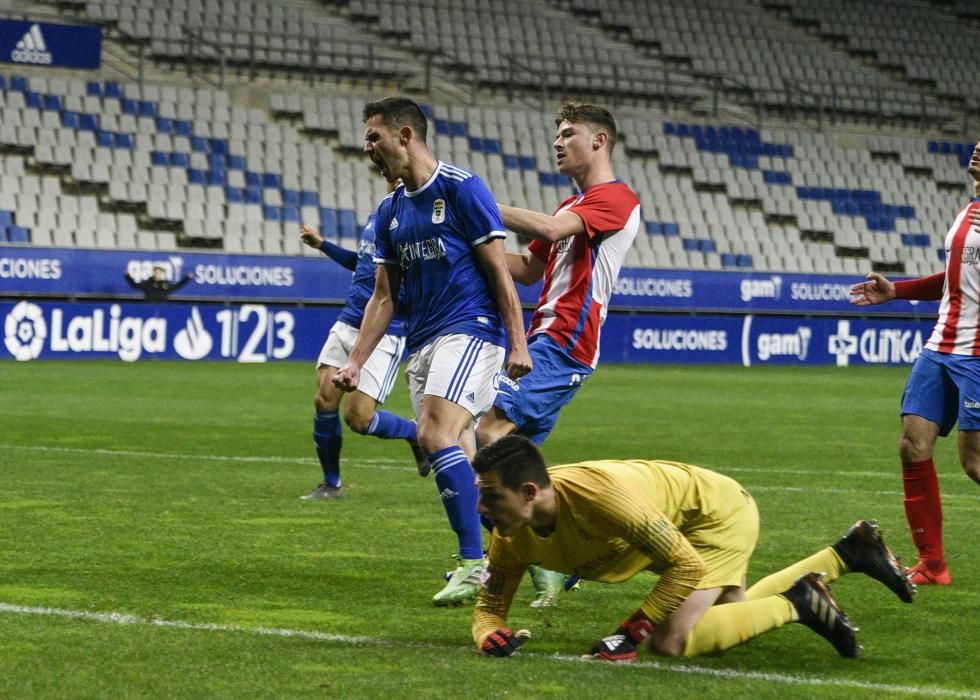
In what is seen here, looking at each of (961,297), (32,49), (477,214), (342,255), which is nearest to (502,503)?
(477,214)

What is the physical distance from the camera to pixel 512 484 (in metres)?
4.90

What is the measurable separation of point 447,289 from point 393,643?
5.90ft

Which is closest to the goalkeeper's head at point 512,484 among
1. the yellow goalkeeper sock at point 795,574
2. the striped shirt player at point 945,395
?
the yellow goalkeeper sock at point 795,574

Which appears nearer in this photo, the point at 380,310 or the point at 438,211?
the point at 438,211

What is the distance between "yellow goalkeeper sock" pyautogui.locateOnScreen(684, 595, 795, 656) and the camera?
5.26 metres

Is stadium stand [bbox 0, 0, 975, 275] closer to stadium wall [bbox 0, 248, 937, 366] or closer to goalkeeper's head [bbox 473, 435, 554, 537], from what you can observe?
stadium wall [bbox 0, 248, 937, 366]

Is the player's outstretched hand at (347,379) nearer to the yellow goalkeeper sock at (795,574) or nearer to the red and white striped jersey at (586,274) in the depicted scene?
the red and white striped jersey at (586,274)

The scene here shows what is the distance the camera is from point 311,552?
7.76m

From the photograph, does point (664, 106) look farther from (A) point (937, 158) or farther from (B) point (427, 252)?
(B) point (427, 252)

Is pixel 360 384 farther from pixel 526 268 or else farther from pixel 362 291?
pixel 526 268

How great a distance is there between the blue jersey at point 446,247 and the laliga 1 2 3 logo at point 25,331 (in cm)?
1879

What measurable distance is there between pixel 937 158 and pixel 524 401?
115ft

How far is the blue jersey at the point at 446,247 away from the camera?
6738mm

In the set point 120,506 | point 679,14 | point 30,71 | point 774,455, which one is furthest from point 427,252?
point 679,14
